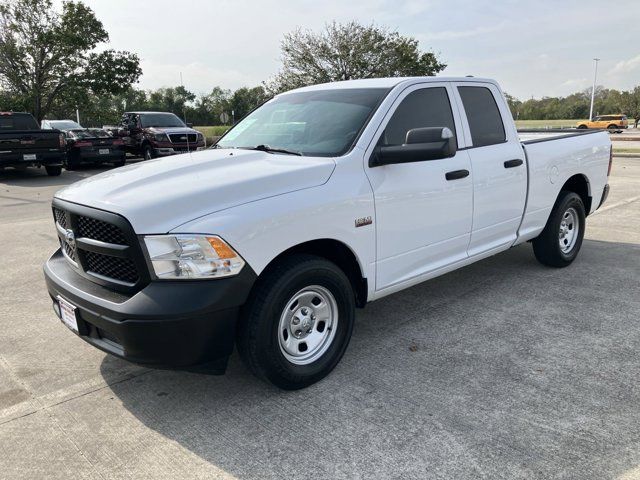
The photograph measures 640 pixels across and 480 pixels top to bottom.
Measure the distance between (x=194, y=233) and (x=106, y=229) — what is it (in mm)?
581

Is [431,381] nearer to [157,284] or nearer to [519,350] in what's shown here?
[519,350]

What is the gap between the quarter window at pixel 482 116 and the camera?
440cm

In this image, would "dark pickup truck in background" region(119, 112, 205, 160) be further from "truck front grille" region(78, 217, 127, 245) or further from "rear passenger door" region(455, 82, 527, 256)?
"truck front grille" region(78, 217, 127, 245)

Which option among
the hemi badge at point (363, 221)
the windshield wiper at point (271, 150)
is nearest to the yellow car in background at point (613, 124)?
the windshield wiper at point (271, 150)

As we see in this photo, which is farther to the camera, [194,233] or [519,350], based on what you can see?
[519,350]

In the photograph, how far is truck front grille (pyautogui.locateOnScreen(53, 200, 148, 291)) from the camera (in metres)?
2.75

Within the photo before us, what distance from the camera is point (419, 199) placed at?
3.77 meters

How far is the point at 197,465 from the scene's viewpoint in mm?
2641

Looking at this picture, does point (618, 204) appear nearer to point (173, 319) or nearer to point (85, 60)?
point (173, 319)

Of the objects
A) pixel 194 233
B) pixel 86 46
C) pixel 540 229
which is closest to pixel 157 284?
pixel 194 233

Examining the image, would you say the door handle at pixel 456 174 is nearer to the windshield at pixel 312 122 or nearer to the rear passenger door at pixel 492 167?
the rear passenger door at pixel 492 167

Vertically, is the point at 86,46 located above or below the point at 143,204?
above

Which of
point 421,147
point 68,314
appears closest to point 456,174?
point 421,147

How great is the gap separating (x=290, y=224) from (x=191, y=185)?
0.62m
